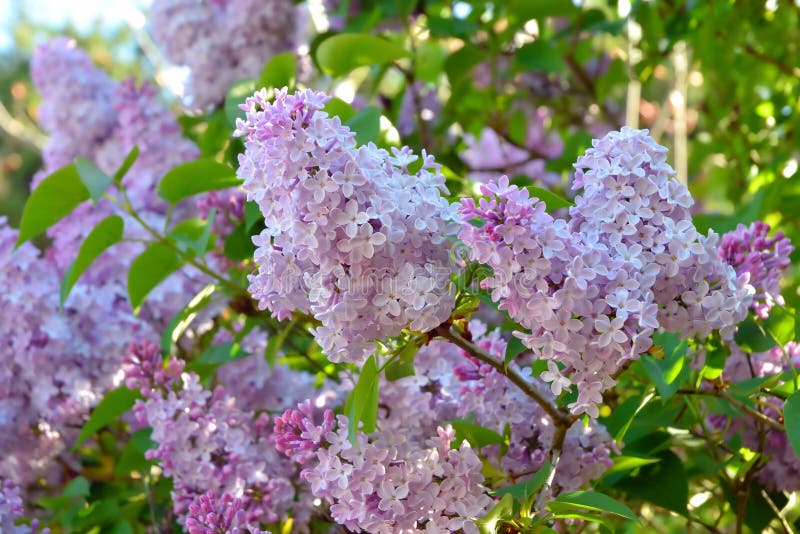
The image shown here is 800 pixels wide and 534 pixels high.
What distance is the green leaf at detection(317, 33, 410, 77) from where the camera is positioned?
111cm

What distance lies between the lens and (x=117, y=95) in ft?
5.43

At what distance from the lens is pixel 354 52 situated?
113 cm

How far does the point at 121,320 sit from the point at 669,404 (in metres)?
0.81

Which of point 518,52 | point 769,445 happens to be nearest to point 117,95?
point 518,52

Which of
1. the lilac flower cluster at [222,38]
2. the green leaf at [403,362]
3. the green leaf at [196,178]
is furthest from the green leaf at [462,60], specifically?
the green leaf at [403,362]

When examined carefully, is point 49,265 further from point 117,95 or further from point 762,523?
point 762,523

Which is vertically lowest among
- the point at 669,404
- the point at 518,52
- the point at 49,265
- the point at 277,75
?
the point at 669,404

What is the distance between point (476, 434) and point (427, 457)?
0.08 m

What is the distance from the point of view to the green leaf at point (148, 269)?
113 cm

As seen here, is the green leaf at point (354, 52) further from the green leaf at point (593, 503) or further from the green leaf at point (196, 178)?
the green leaf at point (593, 503)

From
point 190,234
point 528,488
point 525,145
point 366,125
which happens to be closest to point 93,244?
point 190,234

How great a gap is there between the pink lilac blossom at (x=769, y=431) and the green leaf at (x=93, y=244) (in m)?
0.74

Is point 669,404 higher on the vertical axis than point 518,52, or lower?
lower

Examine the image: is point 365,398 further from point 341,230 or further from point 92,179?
point 92,179
